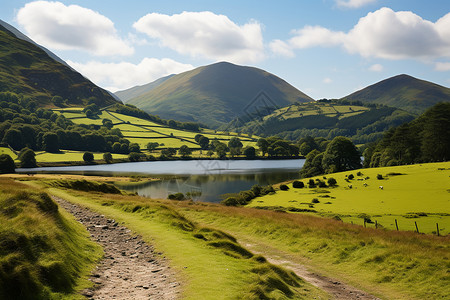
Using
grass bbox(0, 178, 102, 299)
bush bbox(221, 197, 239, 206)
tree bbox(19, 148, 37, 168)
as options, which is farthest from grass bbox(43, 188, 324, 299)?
tree bbox(19, 148, 37, 168)

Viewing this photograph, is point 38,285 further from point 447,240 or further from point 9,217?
point 447,240

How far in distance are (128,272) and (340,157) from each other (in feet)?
384

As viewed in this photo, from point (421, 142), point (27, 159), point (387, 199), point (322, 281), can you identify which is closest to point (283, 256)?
point (322, 281)

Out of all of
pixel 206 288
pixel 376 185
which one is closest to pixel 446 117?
pixel 376 185

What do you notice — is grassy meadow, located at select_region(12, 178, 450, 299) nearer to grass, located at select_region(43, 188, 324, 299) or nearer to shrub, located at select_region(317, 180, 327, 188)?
grass, located at select_region(43, 188, 324, 299)

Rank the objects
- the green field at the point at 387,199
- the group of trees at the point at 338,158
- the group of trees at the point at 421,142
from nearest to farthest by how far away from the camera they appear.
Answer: the green field at the point at 387,199, the group of trees at the point at 421,142, the group of trees at the point at 338,158

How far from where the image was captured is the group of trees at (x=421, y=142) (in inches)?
4385

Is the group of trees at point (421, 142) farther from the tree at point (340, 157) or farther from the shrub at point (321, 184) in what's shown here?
the shrub at point (321, 184)

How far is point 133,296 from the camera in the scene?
13.6 metres

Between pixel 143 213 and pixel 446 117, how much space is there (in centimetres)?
11924

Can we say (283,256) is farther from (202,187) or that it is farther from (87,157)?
(87,157)

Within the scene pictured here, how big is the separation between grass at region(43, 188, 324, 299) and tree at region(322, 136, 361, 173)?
101849mm

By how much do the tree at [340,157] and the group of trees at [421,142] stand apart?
1151cm

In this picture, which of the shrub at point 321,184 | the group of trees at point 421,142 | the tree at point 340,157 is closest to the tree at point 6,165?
the shrub at point 321,184
